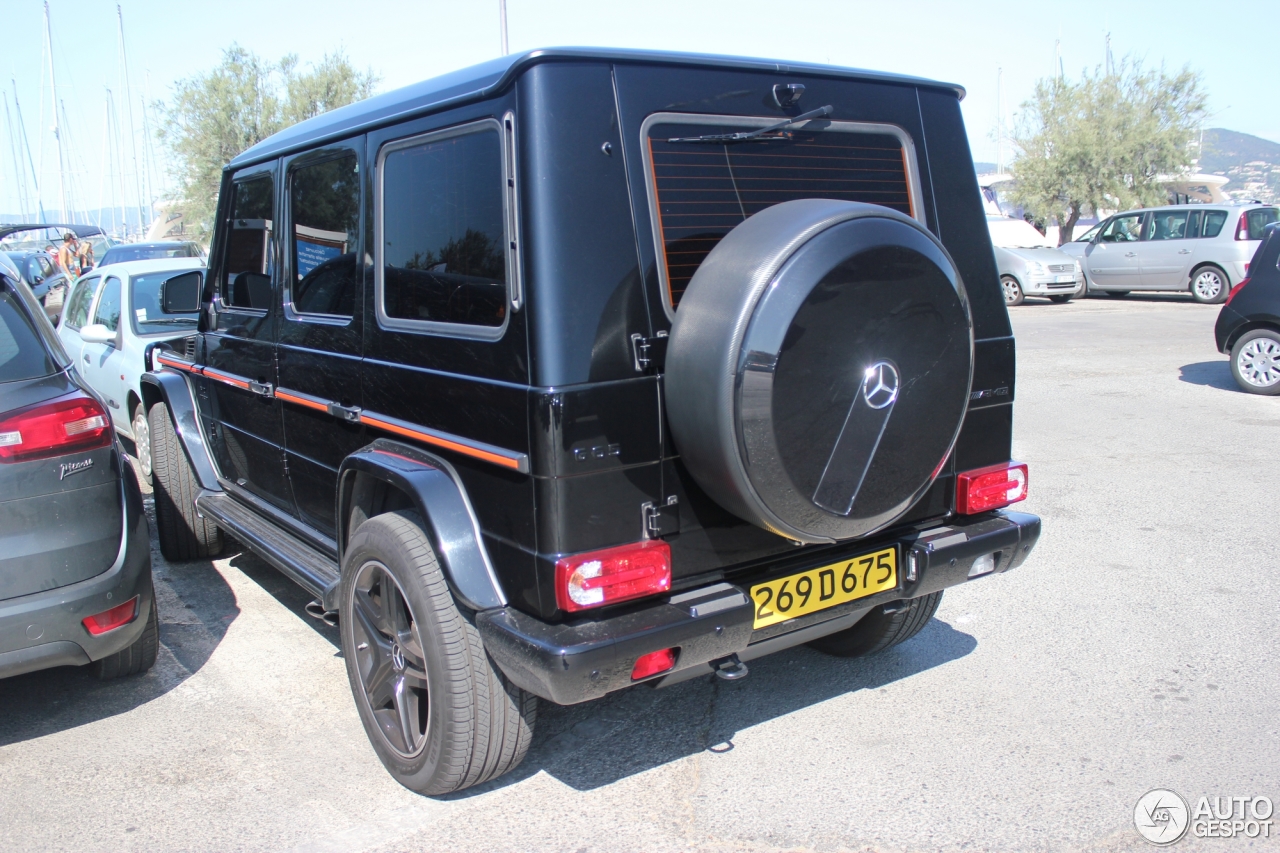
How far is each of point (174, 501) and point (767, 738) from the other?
3.61 metres

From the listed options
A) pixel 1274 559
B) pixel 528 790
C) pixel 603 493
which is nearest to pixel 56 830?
pixel 528 790

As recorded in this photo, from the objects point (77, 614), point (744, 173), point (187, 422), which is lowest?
point (77, 614)

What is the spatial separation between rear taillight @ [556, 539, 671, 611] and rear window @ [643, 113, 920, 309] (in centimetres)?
70

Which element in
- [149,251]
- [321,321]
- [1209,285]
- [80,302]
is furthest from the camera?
[149,251]

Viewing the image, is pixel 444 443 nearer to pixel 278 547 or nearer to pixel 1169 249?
pixel 278 547

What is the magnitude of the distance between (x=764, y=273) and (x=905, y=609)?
5.96 feet

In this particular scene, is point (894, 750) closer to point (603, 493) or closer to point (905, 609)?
point (905, 609)

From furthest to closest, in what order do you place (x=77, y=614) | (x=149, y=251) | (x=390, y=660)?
(x=149, y=251)
(x=77, y=614)
(x=390, y=660)

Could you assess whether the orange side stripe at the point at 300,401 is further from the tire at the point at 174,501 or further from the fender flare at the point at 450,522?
the tire at the point at 174,501

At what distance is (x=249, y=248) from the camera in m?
4.39

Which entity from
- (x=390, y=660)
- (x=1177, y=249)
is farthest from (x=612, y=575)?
(x=1177, y=249)

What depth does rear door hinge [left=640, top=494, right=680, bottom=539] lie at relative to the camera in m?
2.68

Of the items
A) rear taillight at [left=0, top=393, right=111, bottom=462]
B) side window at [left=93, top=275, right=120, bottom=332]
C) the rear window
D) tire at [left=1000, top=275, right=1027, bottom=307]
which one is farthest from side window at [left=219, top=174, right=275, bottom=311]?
tire at [left=1000, top=275, right=1027, bottom=307]

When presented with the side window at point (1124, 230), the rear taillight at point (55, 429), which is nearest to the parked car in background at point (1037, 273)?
the side window at point (1124, 230)
